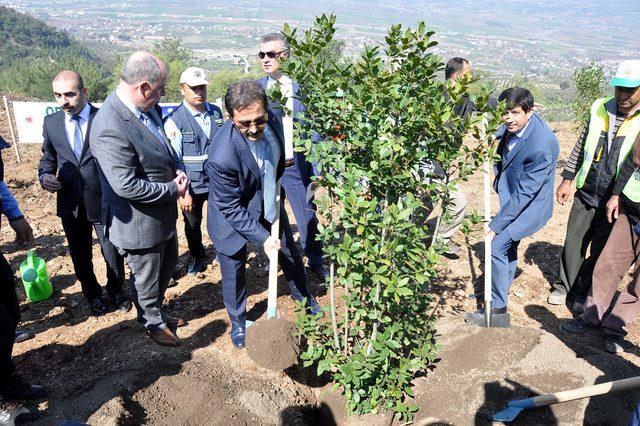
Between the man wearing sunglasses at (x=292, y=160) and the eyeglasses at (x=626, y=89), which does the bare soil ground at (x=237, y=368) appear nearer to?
the man wearing sunglasses at (x=292, y=160)

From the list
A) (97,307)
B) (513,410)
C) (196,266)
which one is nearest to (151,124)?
(97,307)

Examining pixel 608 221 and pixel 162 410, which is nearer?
pixel 162 410

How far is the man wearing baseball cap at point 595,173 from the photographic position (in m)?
3.51

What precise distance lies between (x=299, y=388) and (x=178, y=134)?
A: 7.93 ft

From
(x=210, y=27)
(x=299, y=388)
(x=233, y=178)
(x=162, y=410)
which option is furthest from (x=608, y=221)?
(x=210, y=27)

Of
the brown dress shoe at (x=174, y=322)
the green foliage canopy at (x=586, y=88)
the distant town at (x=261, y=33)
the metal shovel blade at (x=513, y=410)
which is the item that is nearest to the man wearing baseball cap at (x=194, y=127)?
the brown dress shoe at (x=174, y=322)

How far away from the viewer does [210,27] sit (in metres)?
147

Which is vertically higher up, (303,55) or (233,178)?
(303,55)

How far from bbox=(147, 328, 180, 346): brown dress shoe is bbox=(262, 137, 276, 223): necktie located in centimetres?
116

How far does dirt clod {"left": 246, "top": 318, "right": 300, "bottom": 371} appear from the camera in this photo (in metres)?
2.85

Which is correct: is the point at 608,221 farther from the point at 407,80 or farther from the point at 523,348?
the point at 407,80

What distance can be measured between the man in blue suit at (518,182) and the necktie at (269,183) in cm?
173

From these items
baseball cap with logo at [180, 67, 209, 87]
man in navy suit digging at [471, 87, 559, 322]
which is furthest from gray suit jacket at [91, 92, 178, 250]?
man in navy suit digging at [471, 87, 559, 322]

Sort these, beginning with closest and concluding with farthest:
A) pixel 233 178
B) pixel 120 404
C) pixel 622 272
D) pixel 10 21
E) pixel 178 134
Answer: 1. pixel 120 404
2. pixel 233 178
3. pixel 622 272
4. pixel 178 134
5. pixel 10 21
